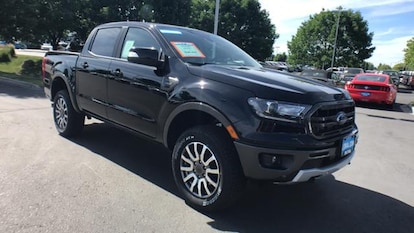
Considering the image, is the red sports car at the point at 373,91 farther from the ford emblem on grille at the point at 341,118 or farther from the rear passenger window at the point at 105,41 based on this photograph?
the rear passenger window at the point at 105,41

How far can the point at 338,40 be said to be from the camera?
4562cm

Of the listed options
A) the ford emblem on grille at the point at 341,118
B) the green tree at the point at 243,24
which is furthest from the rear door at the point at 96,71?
the green tree at the point at 243,24

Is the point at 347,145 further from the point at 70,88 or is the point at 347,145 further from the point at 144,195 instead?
the point at 70,88

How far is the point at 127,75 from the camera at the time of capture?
444cm

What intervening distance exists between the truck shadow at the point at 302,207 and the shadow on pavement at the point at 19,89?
687cm

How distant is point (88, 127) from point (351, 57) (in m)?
44.1

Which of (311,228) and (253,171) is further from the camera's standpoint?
(311,228)

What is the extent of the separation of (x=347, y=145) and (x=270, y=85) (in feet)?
3.54

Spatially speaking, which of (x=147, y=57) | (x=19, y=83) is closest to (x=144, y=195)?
(x=147, y=57)

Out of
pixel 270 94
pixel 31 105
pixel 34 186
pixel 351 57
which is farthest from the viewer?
pixel 351 57

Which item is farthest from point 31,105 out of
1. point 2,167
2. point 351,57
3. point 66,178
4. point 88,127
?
point 351,57

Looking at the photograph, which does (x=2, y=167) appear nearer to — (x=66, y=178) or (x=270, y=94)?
(x=66, y=178)

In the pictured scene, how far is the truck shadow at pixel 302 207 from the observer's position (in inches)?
136

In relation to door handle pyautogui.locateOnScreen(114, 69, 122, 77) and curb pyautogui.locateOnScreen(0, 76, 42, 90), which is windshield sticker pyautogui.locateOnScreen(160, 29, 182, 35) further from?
curb pyautogui.locateOnScreen(0, 76, 42, 90)
